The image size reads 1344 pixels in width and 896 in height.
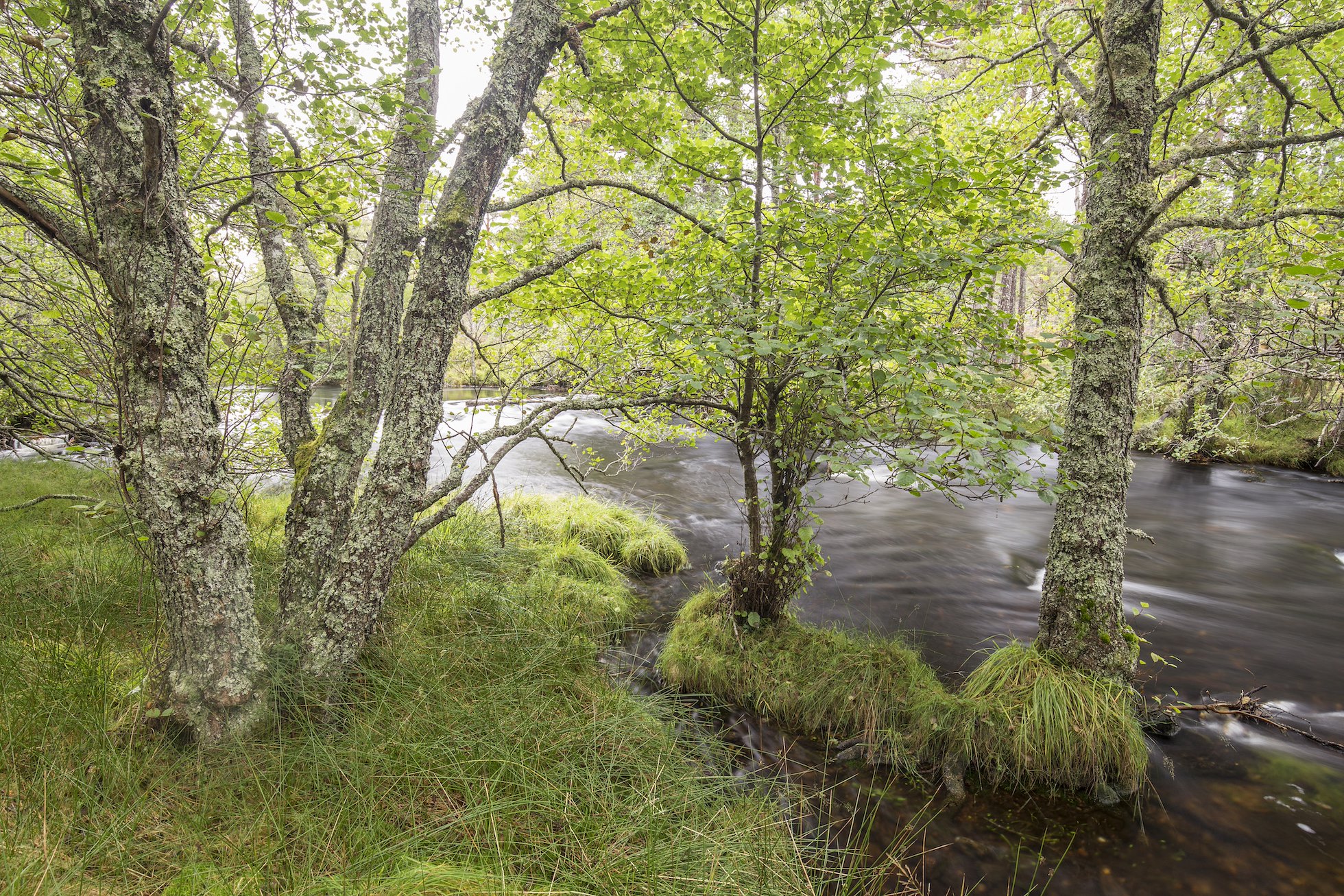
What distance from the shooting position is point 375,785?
2711mm

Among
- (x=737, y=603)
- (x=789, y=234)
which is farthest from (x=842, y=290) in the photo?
(x=737, y=603)

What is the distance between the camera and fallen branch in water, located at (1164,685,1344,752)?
15.0 ft

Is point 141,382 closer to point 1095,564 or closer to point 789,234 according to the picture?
point 789,234

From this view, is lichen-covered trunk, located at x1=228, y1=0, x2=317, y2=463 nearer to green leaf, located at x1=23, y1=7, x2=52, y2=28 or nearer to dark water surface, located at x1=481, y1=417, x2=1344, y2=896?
green leaf, located at x1=23, y1=7, x2=52, y2=28

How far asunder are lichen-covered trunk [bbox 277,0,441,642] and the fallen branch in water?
630 cm

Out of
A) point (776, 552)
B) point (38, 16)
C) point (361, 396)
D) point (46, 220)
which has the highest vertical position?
point (38, 16)

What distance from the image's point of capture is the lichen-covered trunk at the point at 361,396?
3.51 m

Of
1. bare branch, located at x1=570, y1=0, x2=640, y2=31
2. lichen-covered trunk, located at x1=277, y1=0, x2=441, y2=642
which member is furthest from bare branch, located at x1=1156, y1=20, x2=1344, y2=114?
lichen-covered trunk, located at x1=277, y1=0, x2=441, y2=642

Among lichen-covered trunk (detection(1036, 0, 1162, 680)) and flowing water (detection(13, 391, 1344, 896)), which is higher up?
lichen-covered trunk (detection(1036, 0, 1162, 680))

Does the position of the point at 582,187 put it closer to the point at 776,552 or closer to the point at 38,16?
the point at 38,16

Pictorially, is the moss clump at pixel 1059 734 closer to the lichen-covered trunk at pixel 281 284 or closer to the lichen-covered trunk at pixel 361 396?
the lichen-covered trunk at pixel 361 396

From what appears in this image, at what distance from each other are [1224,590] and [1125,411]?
6.16 meters

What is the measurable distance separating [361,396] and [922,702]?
15.2 ft

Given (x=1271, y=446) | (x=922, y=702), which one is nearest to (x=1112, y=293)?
(x=922, y=702)
